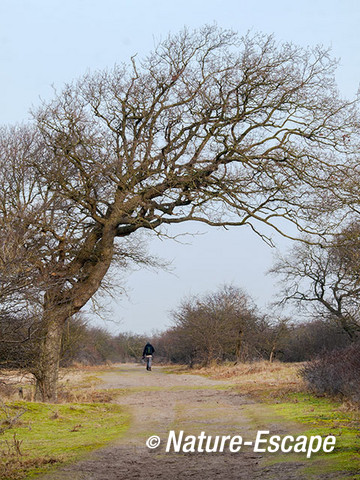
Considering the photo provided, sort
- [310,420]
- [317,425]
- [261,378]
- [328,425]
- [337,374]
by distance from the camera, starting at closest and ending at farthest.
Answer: [328,425] < [317,425] < [310,420] < [337,374] < [261,378]

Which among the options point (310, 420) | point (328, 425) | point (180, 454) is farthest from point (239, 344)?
point (180, 454)

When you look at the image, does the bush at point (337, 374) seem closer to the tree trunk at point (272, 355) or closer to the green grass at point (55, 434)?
the green grass at point (55, 434)

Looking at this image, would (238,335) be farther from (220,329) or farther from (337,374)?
(337,374)

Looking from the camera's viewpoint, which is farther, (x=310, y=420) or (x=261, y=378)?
(x=261, y=378)

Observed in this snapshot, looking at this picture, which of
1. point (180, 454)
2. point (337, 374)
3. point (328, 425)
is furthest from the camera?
point (337, 374)

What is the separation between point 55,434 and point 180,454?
340 centimetres

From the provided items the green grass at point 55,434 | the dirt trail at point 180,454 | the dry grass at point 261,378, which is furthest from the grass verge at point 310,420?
the green grass at point 55,434

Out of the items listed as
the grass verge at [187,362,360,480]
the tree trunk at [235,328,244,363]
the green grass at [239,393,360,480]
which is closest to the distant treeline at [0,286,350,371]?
the tree trunk at [235,328,244,363]

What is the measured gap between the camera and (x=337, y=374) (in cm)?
1369

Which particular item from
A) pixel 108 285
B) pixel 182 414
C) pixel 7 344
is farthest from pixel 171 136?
pixel 7 344

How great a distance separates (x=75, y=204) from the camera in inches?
674

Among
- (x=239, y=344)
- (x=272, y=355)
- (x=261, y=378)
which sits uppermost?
(x=239, y=344)

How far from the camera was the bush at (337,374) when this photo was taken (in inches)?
486

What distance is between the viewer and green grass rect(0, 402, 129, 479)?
313 inches
